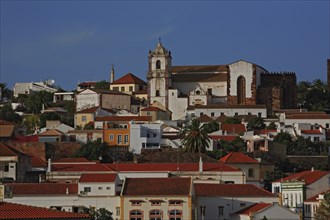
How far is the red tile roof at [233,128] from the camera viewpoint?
139125 millimetres

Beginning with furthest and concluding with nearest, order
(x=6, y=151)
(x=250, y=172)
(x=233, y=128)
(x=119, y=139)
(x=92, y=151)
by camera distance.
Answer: (x=233, y=128), (x=119, y=139), (x=92, y=151), (x=250, y=172), (x=6, y=151)

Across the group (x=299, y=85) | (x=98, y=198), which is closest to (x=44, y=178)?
(x=98, y=198)

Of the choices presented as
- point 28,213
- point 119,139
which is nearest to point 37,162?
point 119,139

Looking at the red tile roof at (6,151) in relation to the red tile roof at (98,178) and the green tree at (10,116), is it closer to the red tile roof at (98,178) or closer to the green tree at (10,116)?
the red tile roof at (98,178)

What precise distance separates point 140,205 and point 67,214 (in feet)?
127

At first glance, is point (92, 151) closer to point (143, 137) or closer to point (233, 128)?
point (143, 137)

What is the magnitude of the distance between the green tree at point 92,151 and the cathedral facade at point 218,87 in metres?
28.4

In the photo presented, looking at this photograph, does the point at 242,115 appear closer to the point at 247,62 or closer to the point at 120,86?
the point at 247,62

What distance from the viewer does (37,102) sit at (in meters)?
172

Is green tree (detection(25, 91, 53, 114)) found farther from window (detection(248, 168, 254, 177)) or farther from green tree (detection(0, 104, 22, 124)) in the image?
window (detection(248, 168, 254, 177))

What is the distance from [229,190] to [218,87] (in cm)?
6834

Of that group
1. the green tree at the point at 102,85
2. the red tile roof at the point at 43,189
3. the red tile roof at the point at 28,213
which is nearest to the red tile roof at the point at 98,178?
the red tile roof at the point at 43,189

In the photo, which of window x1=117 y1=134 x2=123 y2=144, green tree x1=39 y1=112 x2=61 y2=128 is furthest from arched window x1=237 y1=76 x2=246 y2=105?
window x1=117 y1=134 x2=123 y2=144

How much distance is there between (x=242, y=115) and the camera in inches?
5950
